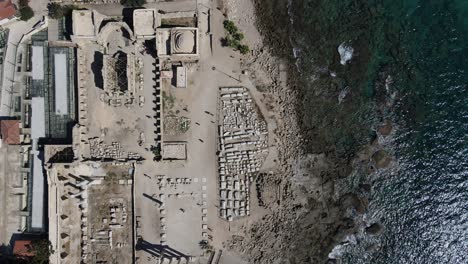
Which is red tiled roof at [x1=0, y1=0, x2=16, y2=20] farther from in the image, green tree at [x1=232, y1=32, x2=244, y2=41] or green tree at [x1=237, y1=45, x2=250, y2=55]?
green tree at [x1=237, y1=45, x2=250, y2=55]

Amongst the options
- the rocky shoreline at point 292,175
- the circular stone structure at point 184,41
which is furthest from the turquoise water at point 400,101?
the circular stone structure at point 184,41

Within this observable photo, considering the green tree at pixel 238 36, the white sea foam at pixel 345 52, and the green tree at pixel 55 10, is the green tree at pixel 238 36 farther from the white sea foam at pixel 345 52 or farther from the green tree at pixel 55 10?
the green tree at pixel 55 10

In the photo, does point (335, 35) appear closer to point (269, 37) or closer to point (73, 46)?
point (269, 37)

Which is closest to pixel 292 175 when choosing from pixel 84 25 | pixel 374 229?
pixel 374 229

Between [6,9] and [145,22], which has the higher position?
[6,9]

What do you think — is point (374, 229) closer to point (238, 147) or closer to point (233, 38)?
point (238, 147)

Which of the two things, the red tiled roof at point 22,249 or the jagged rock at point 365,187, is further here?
the jagged rock at point 365,187
